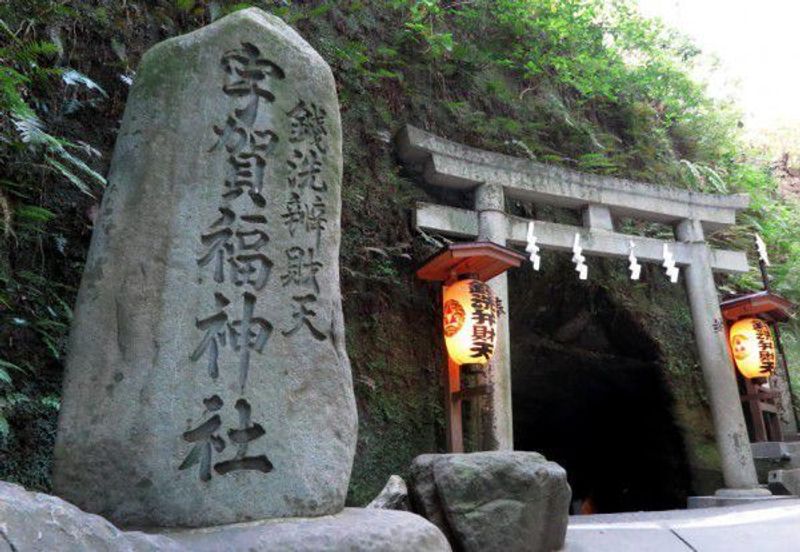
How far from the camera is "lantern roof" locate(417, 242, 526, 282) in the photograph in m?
6.00

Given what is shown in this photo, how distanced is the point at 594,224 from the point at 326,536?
6.35 m

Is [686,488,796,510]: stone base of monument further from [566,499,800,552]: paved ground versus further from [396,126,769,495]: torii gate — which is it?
[566,499,800,552]: paved ground

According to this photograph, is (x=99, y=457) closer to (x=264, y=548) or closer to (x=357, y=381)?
(x=264, y=548)

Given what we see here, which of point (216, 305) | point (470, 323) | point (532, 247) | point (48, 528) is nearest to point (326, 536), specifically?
point (48, 528)

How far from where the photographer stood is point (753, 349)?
8.15 meters

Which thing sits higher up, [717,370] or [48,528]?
[717,370]

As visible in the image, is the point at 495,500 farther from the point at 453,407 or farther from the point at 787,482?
the point at 787,482

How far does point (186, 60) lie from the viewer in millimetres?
3240

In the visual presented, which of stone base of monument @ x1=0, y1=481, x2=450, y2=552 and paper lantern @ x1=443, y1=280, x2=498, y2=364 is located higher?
paper lantern @ x1=443, y1=280, x2=498, y2=364

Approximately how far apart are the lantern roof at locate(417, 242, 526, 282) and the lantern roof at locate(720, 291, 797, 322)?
4.01 metres

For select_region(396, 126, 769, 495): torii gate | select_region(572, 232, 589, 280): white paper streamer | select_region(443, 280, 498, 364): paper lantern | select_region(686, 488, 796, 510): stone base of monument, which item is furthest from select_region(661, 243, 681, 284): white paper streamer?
select_region(443, 280, 498, 364): paper lantern

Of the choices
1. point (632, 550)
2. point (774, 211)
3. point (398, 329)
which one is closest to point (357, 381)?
point (398, 329)

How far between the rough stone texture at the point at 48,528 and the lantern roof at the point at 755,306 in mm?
8406

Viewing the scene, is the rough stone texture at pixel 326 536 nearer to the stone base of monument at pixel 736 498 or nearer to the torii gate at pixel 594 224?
the torii gate at pixel 594 224
